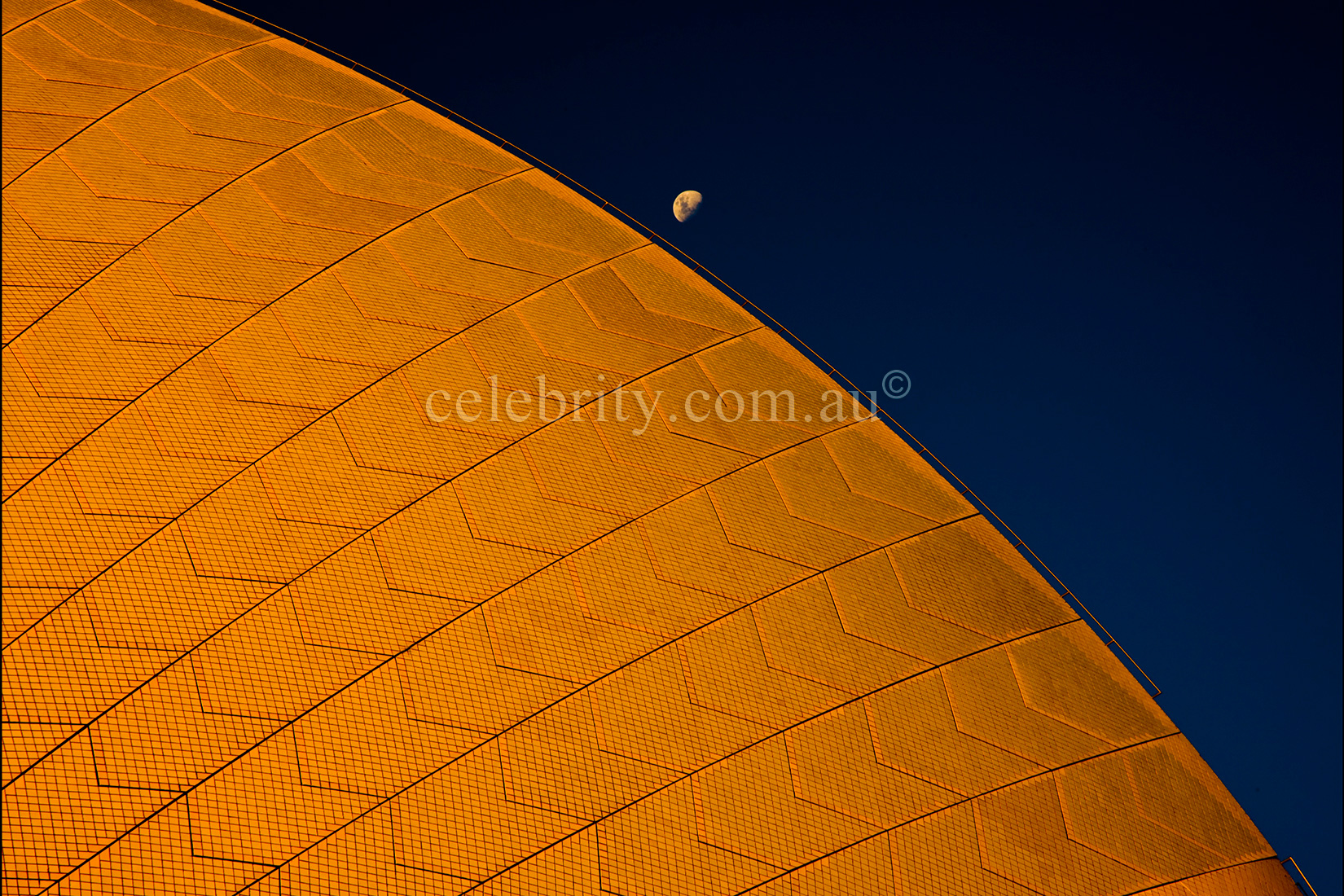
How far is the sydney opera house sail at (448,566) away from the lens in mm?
21672

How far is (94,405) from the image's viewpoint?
2225 cm

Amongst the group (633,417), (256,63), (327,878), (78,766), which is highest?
(256,63)

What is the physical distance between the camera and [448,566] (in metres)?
22.8

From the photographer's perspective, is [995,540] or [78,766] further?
[995,540]

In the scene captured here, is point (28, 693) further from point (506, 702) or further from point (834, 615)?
point (834, 615)

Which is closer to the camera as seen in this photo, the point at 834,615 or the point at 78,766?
the point at 78,766

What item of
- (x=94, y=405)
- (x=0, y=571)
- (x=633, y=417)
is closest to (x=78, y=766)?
(x=0, y=571)

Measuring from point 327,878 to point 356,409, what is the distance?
12.1 meters

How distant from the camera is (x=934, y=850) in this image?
22.1 m

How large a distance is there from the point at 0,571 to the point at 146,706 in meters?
5.10

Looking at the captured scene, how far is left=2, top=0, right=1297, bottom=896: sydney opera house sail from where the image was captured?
21.7 m

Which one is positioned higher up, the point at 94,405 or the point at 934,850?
the point at 94,405

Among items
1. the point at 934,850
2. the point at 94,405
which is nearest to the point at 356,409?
the point at 94,405

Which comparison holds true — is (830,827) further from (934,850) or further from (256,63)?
(256,63)
